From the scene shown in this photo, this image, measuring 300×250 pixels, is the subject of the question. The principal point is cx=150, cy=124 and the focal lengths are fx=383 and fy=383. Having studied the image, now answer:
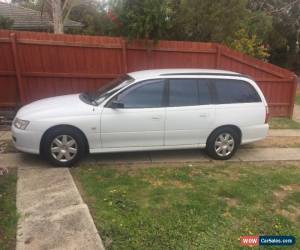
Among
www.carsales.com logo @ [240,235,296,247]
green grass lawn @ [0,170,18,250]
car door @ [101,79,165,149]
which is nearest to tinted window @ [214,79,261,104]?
car door @ [101,79,165,149]

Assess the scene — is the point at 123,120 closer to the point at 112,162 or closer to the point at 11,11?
the point at 112,162

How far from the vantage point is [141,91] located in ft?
22.4

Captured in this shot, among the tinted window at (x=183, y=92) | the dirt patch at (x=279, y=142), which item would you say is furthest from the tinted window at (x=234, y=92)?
the dirt patch at (x=279, y=142)

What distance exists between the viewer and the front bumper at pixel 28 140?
20.7ft

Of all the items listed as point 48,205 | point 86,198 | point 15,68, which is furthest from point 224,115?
point 15,68

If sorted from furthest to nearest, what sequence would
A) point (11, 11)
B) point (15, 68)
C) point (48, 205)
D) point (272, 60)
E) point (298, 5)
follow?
point (272, 60) → point (298, 5) → point (11, 11) → point (15, 68) → point (48, 205)

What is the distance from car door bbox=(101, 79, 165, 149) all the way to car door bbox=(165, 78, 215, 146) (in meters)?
0.17

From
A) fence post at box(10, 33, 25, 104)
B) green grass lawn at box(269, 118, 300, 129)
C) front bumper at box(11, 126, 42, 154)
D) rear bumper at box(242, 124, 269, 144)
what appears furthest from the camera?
green grass lawn at box(269, 118, 300, 129)

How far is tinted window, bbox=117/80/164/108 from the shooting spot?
22.1 ft

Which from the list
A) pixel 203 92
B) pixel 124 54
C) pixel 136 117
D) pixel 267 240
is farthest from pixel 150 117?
pixel 124 54

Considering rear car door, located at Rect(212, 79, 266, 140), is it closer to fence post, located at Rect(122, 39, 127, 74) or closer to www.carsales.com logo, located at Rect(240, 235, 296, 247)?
www.carsales.com logo, located at Rect(240, 235, 296, 247)

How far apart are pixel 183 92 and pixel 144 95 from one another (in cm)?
77

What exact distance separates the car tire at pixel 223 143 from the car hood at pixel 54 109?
94.9 inches

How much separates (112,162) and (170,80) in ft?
6.04
